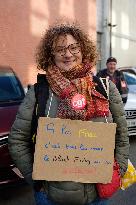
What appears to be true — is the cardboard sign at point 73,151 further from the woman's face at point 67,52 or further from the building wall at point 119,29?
the building wall at point 119,29

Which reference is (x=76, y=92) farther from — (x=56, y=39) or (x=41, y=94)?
(x=56, y=39)

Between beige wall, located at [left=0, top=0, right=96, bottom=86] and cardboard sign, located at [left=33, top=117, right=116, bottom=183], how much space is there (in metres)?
11.5

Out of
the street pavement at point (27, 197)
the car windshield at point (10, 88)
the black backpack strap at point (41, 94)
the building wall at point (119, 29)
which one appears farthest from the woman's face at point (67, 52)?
the building wall at point (119, 29)

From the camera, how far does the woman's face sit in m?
2.21

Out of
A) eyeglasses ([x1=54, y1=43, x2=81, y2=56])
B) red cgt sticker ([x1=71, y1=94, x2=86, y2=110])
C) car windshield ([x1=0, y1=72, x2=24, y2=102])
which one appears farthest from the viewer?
car windshield ([x1=0, y1=72, x2=24, y2=102])

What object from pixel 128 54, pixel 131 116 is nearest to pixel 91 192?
pixel 131 116

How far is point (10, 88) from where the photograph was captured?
20.3 feet

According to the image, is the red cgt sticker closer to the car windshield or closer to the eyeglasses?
the eyeglasses

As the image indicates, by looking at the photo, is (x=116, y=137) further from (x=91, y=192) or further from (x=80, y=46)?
(x=80, y=46)

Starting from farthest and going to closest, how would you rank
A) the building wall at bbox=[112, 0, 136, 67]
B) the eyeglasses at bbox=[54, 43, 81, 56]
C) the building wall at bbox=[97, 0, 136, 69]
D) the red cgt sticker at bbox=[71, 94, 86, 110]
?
the building wall at bbox=[112, 0, 136, 67]
the building wall at bbox=[97, 0, 136, 69]
the eyeglasses at bbox=[54, 43, 81, 56]
the red cgt sticker at bbox=[71, 94, 86, 110]

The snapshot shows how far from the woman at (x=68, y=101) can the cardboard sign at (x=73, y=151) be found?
0.05m

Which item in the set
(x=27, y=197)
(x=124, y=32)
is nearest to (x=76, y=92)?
(x=27, y=197)

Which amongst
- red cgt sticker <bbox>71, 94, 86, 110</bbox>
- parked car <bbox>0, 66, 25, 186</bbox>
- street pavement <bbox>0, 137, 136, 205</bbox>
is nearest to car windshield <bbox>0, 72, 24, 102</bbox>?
parked car <bbox>0, 66, 25, 186</bbox>

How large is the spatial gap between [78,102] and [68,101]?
0.17 feet
